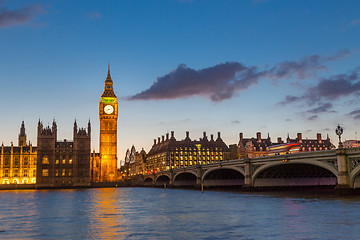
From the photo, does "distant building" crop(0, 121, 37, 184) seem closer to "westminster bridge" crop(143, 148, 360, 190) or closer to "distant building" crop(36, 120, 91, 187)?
"distant building" crop(36, 120, 91, 187)

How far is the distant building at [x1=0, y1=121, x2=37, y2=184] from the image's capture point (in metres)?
175

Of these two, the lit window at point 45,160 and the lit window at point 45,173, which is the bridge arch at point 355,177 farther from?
the lit window at point 45,160

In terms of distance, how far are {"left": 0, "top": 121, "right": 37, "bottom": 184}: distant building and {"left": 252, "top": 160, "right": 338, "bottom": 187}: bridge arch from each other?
411ft

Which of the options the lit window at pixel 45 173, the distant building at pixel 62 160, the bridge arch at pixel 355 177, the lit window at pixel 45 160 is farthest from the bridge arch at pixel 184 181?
the bridge arch at pixel 355 177

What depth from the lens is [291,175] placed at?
8812 centimetres

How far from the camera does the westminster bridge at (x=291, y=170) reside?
5528 centimetres

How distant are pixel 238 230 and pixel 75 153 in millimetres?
148944

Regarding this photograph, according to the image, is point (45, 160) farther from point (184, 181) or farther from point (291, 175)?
point (291, 175)

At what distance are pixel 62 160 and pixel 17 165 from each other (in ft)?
76.8

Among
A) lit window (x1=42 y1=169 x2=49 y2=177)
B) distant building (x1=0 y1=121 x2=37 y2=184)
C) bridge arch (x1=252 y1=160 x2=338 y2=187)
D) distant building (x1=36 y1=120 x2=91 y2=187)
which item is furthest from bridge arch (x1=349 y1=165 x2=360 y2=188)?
distant building (x1=0 y1=121 x2=37 y2=184)

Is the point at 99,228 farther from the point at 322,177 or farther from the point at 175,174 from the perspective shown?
the point at 175,174

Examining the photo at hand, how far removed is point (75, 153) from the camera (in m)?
170

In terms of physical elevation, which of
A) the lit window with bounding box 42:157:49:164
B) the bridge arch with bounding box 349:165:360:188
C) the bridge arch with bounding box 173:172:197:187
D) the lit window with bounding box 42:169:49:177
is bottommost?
the bridge arch with bounding box 173:172:197:187

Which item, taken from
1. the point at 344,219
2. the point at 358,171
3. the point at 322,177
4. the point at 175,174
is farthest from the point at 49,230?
the point at 175,174
